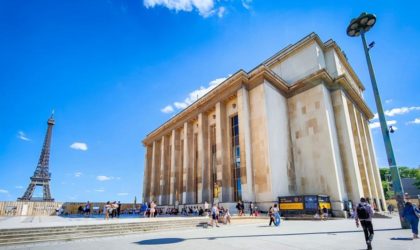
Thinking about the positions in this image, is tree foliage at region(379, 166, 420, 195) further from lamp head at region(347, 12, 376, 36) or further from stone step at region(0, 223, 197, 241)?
stone step at region(0, 223, 197, 241)

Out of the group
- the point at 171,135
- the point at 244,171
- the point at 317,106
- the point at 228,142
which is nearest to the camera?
the point at 244,171

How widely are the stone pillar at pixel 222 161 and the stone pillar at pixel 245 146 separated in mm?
2888

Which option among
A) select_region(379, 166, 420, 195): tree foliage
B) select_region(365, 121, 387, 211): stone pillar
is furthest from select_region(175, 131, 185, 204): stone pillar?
select_region(379, 166, 420, 195): tree foliage

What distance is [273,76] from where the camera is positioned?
28.2 m

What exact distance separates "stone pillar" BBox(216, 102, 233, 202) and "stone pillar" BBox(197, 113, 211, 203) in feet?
11.8

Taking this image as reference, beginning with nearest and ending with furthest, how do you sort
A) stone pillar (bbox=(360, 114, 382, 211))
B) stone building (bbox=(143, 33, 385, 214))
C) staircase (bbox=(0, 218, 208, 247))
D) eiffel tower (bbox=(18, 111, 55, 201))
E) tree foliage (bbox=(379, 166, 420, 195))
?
staircase (bbox=(0, 218, 208, 247)) < stone building (bbox=(143, 33, 385, 214)) < stone pillar (bbox=(360, 114, 382, 211)) < tree foliage (bbox=(379, 166, 420, 195)) < eiffel tower (bbox=(18, 111, 55, 201))

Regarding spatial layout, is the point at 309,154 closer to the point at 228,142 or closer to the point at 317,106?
the point at 317,106

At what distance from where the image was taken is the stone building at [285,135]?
25.0 metres

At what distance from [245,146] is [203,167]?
8.05m

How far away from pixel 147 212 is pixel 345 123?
995 inches

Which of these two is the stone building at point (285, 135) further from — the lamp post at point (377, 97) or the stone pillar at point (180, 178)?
the lamp post at point (377, 97)

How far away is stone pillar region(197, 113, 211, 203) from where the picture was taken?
30422 mm

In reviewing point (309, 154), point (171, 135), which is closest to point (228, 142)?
point (309, 154)

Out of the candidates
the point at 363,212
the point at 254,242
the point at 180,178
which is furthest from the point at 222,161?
the point at 363,212
